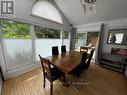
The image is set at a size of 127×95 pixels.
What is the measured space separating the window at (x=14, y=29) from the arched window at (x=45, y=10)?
72cm

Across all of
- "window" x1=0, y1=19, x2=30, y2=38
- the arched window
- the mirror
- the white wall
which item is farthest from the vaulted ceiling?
"window" x1=0, y1=19, x2=30, y2=38

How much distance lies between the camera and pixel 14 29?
7.82ft

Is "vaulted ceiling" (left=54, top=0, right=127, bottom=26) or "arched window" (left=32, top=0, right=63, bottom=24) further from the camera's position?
"arched window" (left=32, top=0, right=63, bottom=24)

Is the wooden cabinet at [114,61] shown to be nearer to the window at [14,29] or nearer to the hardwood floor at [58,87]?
the hardwood floor at [58,87]

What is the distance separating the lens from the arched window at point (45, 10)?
2.90m

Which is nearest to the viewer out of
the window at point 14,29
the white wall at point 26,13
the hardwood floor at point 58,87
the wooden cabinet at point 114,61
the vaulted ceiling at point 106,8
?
the hardwood floor at point 58,87

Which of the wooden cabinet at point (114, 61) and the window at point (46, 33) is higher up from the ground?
the window at point (46, 33)

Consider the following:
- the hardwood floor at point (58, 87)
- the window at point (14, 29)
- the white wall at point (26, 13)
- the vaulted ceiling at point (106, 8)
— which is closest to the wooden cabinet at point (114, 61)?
the hardwood floor at point (58, 87)

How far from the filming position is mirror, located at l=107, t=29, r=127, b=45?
2977mm

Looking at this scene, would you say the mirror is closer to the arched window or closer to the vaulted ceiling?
the vaulted ceiling

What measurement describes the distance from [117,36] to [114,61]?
1.16m

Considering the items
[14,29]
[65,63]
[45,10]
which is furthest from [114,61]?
[14,29]

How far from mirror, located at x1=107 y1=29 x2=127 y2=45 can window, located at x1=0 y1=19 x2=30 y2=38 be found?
12.2 ft

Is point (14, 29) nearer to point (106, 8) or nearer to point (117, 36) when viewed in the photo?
point (106, 8)
